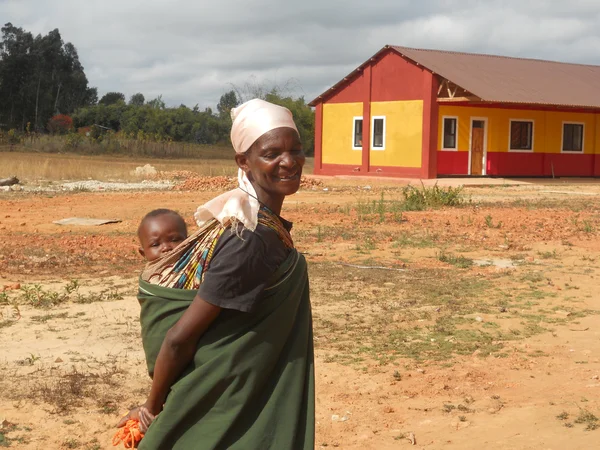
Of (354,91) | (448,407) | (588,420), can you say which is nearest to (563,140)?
(354,91)

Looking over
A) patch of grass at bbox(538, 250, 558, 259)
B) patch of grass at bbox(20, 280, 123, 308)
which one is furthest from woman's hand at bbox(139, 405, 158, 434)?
patch of grass at bbox(538, 250, 558, 259)

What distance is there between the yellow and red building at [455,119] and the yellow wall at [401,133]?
0.03m

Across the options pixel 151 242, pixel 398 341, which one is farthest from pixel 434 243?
pixel 151 242

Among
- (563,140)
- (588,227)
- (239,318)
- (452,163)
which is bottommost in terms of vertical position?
(588,227)

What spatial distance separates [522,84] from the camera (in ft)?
99.9

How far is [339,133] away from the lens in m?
31.7

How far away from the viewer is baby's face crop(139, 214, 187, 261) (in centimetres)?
276

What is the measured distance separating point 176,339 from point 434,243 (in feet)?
33.0

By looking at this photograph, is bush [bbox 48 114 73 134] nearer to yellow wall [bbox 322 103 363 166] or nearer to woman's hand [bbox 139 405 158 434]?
yellow wall [bbox 322 103 363 166]

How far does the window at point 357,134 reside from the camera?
31.0 metres

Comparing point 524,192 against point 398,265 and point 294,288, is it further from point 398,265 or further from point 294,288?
point 294,288

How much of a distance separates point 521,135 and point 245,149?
3005cm

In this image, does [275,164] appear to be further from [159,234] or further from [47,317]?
[47,317]

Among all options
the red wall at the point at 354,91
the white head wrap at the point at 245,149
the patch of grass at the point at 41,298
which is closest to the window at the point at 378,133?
the red wall at the point at 354,91
